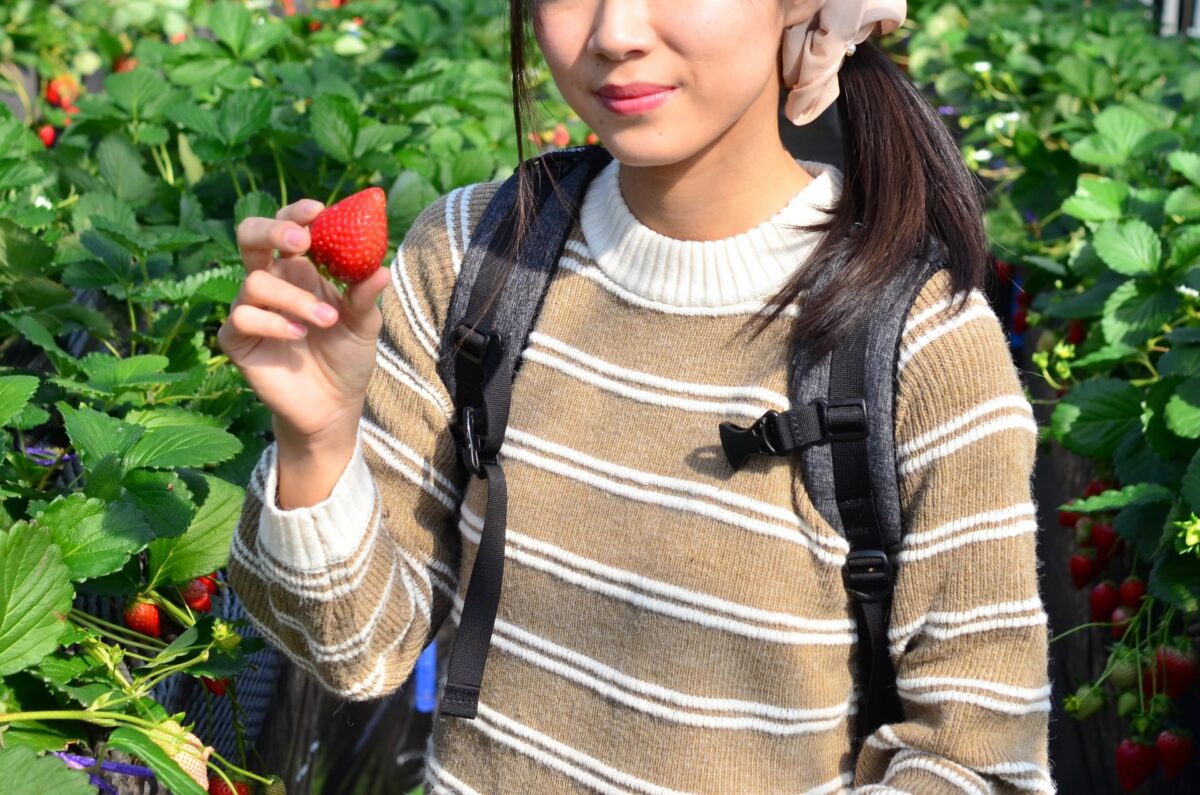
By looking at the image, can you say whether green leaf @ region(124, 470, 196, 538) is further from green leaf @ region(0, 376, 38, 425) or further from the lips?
the lips

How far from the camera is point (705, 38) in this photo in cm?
155

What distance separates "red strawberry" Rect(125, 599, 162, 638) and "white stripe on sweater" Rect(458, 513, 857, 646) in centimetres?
54

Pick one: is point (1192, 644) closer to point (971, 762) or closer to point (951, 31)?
point (971, 762)

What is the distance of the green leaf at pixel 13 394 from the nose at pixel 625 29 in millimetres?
781

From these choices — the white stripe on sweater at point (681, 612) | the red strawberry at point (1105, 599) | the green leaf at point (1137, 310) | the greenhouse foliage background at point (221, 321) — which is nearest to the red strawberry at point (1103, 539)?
the greenhouse foliage background at point (221, 321)

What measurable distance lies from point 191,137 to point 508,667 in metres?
1.75

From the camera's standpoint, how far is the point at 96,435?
1.90m

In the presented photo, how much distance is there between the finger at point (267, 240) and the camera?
4.52 ft

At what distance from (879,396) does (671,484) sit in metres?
0.23

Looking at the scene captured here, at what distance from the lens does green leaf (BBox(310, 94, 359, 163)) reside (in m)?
2.97

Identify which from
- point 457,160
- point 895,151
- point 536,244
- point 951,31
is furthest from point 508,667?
point 951,31

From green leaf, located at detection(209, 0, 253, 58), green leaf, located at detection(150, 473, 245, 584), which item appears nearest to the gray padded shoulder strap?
green leaf, located at detection(150, 473, 245, 584)

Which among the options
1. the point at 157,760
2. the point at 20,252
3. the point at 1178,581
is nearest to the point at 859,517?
the point at 157,760

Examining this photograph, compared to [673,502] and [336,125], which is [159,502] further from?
[336,125]
